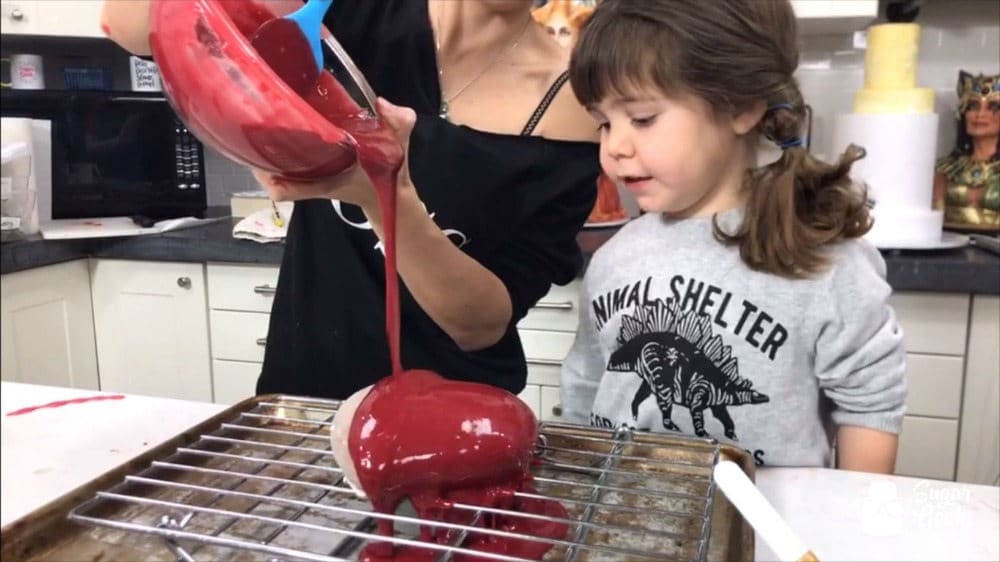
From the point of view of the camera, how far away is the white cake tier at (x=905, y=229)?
3.61ft

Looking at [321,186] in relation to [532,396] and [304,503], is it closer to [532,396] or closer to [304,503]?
[304,503]

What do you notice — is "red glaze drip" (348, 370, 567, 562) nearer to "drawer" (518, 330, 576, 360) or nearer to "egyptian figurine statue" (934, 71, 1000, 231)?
"drawer" (518, 330, 576, 360)

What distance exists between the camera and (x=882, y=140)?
1.12m

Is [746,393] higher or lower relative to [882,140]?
lower

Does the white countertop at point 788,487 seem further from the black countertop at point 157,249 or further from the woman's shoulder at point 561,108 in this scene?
the woman's shoulder at point 561,108

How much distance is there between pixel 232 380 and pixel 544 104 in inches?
13.1

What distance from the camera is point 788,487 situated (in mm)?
481

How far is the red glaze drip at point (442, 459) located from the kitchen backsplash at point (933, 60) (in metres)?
1.17

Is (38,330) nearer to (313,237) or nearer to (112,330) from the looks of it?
(112,330)

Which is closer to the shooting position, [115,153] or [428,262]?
[115,153]

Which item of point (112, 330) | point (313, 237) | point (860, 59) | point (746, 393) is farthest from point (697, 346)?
point (860, 59)

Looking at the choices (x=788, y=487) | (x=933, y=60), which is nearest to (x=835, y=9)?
(x=933, y=60)

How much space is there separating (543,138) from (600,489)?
0.30 meters

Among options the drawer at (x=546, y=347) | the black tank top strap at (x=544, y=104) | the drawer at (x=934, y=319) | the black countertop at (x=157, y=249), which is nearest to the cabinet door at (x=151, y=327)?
the black countertop at (x=157, y=249)
